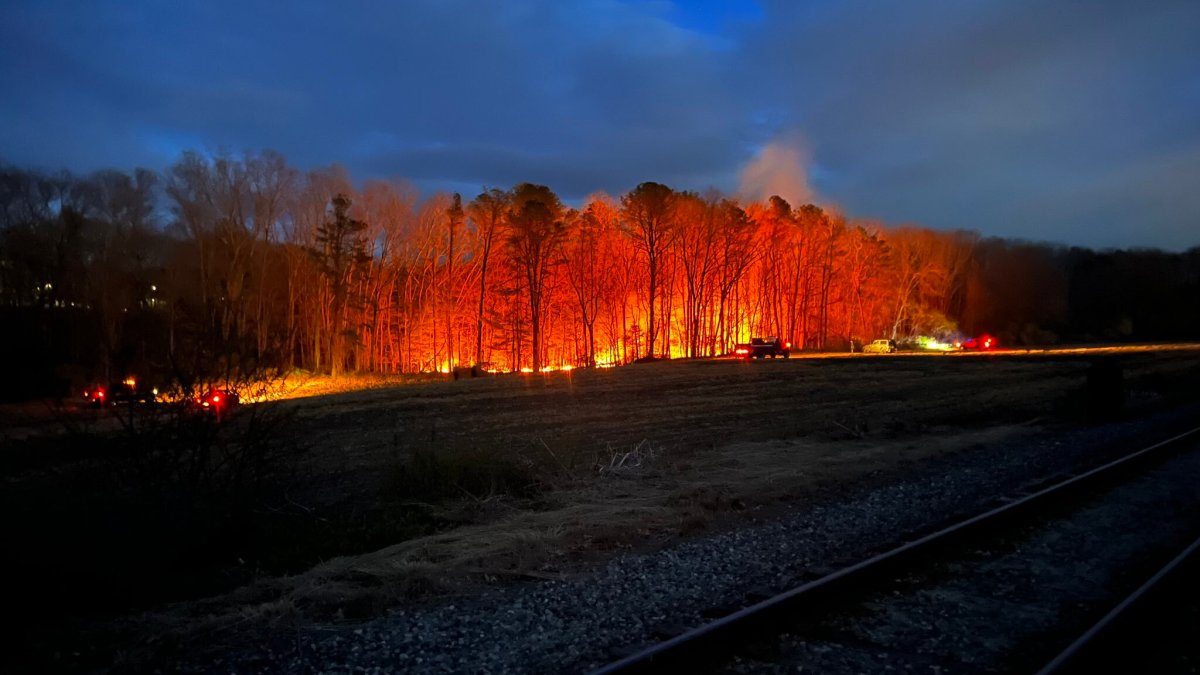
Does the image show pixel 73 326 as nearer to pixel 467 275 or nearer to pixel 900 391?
pixel 467 275

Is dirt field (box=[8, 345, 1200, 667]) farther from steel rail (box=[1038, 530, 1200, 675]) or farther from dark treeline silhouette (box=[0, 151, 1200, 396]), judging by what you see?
dark treeline silhouette (box=[0, 151, 1200, 396])

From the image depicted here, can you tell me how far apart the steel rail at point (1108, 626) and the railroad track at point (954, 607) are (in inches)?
0.6

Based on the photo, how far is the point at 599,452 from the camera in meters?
14.8

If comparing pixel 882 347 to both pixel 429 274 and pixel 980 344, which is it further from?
pixel 429 274

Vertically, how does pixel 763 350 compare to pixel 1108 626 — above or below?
above

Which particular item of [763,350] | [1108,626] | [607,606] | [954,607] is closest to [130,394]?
[607,606]

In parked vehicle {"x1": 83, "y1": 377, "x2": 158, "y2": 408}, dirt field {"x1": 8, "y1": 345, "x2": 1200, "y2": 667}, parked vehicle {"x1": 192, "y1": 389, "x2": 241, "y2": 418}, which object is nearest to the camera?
dirt field {"x1": 8, "y1": 345, "x2": 1200, "y2": 667}

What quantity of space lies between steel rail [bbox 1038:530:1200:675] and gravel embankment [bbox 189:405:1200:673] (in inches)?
81.3

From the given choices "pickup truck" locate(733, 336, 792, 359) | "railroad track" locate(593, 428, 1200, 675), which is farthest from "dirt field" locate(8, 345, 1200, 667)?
"pickup truck" locate(733, 336, 792, 359)

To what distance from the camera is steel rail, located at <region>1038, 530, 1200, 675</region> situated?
432 cm

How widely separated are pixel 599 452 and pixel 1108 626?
1051 centimetres

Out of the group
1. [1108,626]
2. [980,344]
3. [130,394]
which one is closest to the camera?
[1108,626]

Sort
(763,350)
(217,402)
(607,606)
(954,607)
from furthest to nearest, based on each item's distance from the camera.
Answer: (763,350), (217,402), (607,606), (954,607)

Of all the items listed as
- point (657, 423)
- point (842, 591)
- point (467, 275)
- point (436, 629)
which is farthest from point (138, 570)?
point (467, 275)
